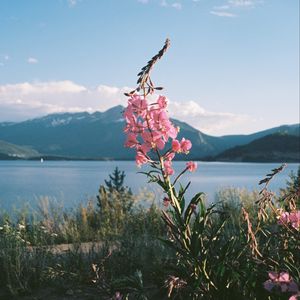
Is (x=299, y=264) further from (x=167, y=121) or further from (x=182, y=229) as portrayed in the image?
(x=167, y=121)

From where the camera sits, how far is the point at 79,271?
5859mm

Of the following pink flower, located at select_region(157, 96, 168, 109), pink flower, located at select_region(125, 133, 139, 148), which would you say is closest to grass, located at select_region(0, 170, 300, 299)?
pink flower, located at select_region(125, 133, 139, 148)

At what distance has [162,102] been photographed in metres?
3.08

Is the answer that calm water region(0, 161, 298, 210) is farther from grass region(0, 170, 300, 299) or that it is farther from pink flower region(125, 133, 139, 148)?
pink flower region(125, 133, 139, 148)

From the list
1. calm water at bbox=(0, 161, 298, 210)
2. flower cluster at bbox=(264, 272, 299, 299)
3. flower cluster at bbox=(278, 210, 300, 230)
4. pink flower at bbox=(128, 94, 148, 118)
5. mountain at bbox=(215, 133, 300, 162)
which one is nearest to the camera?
flower cluster at bbox=(264, 272, 299, 299)

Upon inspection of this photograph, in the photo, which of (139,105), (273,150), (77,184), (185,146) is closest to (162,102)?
(139,105)

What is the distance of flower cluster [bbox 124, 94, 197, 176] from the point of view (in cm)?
304

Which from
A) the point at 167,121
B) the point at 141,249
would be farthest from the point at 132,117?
the point at 141,249

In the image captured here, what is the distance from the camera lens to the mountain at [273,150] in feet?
479

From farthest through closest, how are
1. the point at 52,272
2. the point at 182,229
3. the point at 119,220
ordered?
the point at 119,220
the point at 52,272
the point at 182,229

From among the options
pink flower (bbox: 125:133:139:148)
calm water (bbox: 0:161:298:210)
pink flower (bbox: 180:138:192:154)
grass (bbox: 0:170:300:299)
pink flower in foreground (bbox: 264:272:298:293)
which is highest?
pink flower (bbox: 125:133:139:148)

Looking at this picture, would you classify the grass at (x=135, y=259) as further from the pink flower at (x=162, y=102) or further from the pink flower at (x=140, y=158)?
the pink flower at (x=162, y=102)

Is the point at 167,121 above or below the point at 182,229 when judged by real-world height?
above

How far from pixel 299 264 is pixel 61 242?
711 centimetres
